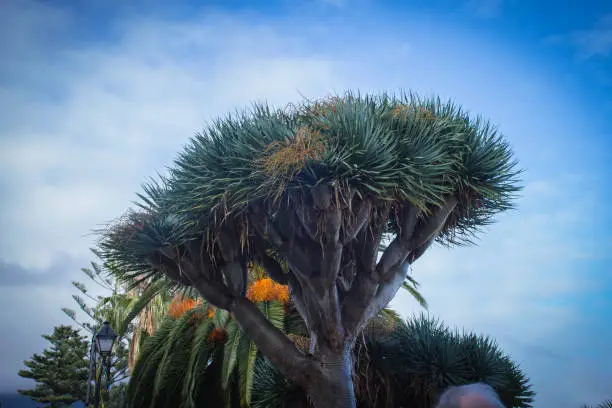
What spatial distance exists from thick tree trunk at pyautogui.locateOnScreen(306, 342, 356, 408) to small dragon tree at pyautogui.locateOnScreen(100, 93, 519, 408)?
0.02m

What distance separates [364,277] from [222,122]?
3.58 m

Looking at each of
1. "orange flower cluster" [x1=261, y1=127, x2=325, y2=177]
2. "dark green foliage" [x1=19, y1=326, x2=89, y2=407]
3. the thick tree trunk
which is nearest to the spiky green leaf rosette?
"orange flower cluster" [x1=261, y1=127, x2=325, y2=177]

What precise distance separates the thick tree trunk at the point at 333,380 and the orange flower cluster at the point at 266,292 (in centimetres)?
550

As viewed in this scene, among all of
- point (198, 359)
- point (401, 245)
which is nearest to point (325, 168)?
point (401, 245)

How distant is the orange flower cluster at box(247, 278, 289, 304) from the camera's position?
15.3 m

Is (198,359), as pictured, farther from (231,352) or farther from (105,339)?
(105,339)

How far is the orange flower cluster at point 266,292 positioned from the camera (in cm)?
1527

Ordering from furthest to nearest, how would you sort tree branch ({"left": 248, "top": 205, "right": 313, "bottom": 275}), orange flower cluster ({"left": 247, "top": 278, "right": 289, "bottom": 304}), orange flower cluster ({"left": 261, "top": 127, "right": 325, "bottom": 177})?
orange flower cluster ({"left": 247, "top": 278, "right": 289, "bottom": 304})
tree branch ({"left": 248, "top": 205, "right": 313, "bottom": 275})
orange flower cluster ({"left": 261, "top": 127, "right": 325, "bottom": 177})

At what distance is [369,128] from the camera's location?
921 cm

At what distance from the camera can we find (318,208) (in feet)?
29.5

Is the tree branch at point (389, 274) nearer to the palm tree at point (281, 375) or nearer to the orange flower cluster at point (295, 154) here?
the palm tree at point (281, 375)

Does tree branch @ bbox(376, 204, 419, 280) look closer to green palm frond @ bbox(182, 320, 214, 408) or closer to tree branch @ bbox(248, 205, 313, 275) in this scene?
tree branch @ bbox(248, 205, 313, 275)

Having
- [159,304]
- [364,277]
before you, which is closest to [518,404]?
[364,277]

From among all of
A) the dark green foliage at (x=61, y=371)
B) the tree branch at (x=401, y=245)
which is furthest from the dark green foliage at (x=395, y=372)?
the dark green foliage at (x=61, y=371)
